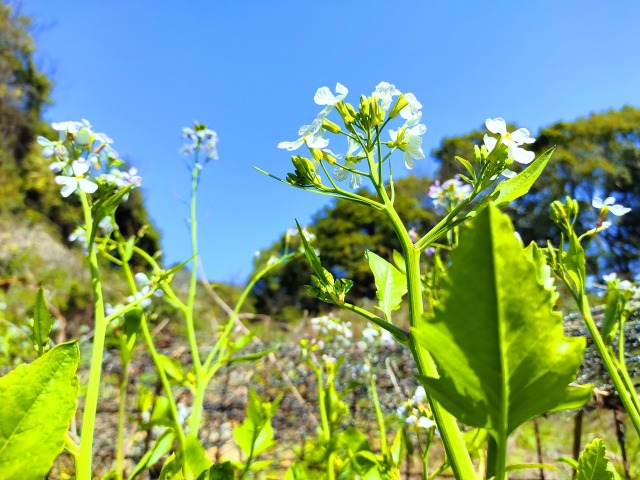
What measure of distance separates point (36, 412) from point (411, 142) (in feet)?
1.81

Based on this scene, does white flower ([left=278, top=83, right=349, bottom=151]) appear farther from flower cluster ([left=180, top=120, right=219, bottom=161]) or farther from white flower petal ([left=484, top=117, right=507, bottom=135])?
flower cluster ([left=180, top=120, right=219, bottom=161])

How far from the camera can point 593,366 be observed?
4.45 ft

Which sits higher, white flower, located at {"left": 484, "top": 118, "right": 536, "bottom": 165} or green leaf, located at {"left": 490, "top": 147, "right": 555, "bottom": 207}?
white flower, located at {"left": 484, "top": 118, "right": 536, "bottom": 165}

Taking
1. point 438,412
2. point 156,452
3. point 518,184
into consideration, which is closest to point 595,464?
point 438,412

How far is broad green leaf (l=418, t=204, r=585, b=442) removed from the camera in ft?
0.91

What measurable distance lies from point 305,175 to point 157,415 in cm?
75

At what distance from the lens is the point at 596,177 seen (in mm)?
13062

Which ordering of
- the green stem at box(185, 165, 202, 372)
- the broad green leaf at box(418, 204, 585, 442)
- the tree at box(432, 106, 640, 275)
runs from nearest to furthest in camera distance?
the broad green leaf at box(418, 204, 585, 442)
the green stem at box(185, 165, 202, 372)
the tree at box(432, 106, 640, 275)

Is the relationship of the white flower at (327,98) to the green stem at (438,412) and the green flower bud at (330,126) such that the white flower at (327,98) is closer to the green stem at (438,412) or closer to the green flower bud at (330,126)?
the green flower bud at (330,126)

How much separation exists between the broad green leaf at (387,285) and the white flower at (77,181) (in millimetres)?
573

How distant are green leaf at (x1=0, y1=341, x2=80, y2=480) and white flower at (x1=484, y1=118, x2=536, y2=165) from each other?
51 cm

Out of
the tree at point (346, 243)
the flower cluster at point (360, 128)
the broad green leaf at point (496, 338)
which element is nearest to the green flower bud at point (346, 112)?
the flower cluster at point (360, 128)

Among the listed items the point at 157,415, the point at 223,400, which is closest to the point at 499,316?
the point at 157,415

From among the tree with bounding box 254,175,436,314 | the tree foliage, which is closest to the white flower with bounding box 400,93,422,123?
the tree foliage
